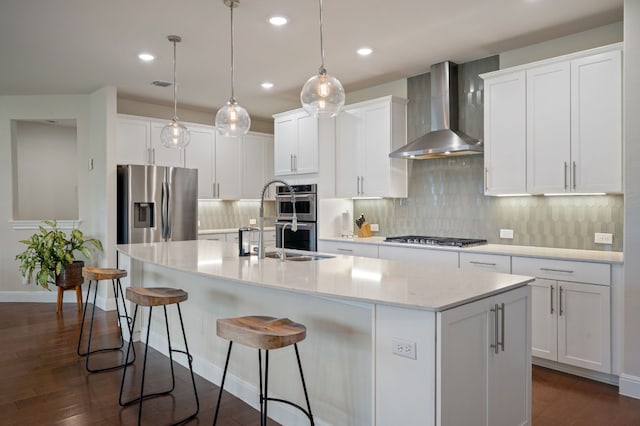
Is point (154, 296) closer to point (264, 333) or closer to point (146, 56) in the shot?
point (264, 333)

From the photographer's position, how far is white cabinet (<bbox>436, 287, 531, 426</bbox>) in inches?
69.9

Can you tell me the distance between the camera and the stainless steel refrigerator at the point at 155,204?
5465 millimetres

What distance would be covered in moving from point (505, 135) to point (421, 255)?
1329mm

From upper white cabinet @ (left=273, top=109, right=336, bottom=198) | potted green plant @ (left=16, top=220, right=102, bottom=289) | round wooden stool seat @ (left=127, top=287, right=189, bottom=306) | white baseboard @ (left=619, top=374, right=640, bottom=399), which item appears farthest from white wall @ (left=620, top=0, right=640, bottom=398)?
potted green plant @ (left=16, top=220, right=102, bottom=289)

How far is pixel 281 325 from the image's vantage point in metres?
2.17

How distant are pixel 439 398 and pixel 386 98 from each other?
3742 millimetres

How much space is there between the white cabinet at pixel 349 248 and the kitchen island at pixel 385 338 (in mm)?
1584

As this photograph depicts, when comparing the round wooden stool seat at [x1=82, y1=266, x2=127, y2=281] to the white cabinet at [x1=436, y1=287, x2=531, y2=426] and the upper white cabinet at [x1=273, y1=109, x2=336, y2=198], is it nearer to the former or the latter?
the upper white cabinet at [x1=273, y1=109, x2=336, y2=198]

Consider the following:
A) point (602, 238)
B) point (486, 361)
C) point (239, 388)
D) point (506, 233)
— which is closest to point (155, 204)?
point (239, 388)

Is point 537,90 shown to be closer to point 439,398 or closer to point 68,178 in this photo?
point 439,398

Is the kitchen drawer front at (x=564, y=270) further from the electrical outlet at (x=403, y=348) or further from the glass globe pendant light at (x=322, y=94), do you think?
the electrical outlet at (x=403, y=348)

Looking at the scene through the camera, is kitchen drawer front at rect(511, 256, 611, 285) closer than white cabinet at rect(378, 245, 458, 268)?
Yes

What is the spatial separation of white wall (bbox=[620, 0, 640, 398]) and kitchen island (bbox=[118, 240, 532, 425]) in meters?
1.22

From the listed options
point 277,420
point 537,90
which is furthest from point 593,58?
point 277,420
